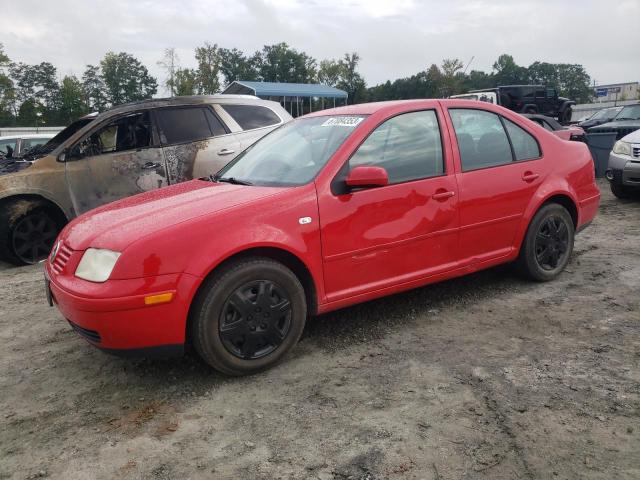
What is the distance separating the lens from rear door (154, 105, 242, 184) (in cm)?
621

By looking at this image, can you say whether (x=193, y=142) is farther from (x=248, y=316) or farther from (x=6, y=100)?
(x=6, y=100)

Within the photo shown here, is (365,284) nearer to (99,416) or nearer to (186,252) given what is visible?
(186,252)

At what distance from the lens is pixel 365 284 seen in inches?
137

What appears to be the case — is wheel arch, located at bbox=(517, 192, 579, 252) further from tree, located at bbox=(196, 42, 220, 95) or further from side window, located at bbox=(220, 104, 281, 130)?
tree, located at bbox=(196, 42, 220, 95)

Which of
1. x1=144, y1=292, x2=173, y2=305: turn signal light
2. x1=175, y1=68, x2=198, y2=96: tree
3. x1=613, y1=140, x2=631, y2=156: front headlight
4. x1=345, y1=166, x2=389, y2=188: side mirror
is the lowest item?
x1=144, y1=292, x2=173, y2=305: turn signal light

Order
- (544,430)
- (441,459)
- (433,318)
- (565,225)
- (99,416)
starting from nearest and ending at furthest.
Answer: (441,459), (544,430), (99,416), (433,318), (565,225)

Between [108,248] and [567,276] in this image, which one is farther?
[567,276]

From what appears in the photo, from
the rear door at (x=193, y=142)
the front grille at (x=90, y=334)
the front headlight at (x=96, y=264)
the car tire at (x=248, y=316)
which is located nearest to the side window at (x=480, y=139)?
the car tire at (x=248, y=316)

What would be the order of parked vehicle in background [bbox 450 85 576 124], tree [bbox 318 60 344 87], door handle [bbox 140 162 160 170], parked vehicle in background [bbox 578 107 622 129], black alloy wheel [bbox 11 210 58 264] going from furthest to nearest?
1. tree [bbox 318 60 344 87]
2. parked vehicle in background [bbox 450 85 576 124]
3. parked vehicle in background [bbox 578 107 622 129]
4. door handle [bbox 140 162 160 170]
5. black alloy wheel [bbox 11 210 58 264]

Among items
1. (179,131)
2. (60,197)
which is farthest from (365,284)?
(60,197)

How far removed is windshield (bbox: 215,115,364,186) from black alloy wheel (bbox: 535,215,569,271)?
76.8 inches

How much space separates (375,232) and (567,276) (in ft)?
7.54

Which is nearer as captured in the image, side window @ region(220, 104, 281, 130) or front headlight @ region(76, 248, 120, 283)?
front headlight @ region(76, 248, 120, 283)

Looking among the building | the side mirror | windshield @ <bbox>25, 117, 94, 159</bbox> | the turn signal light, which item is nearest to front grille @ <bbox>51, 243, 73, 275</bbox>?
the turn signal light
